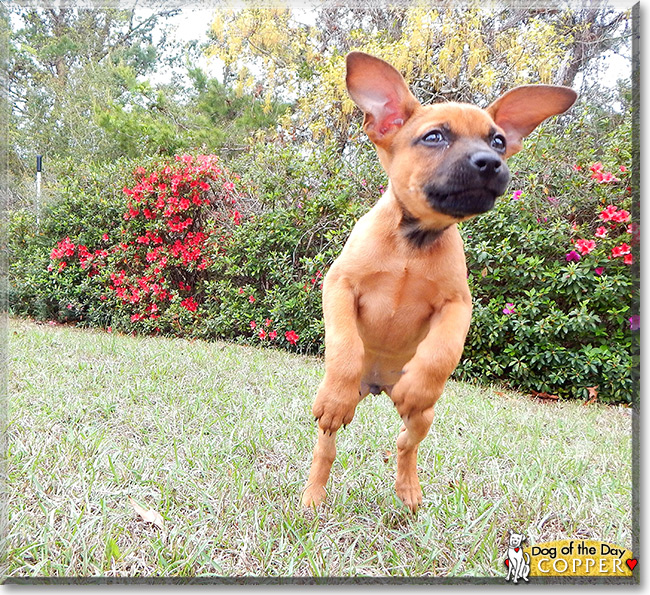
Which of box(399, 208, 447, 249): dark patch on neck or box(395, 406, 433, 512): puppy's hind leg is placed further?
box(395, 406, 433, 512): puppy's hind leg

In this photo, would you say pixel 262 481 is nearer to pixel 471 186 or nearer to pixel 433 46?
pixel 471 186

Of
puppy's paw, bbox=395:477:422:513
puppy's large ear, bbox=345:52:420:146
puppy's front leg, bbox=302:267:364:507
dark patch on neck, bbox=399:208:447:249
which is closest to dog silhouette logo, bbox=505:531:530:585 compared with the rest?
puppy's paw, bbox=395:477:422:513

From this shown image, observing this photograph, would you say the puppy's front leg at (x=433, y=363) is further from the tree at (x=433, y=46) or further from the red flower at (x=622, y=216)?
the tree at (x=433, y=46)

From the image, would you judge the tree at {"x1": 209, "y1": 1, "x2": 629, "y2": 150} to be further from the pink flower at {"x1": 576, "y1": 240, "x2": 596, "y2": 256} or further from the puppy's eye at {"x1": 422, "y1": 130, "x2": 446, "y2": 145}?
the puppy's eye at {"x1": 422, "y1": 130, "x2": 446, "y2": 145}

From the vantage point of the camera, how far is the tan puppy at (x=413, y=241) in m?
1.09

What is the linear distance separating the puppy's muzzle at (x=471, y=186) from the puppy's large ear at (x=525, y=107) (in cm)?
24

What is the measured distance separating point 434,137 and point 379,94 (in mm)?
195

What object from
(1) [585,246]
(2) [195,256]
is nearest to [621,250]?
(1) [585,246]

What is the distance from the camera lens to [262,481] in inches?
72.5

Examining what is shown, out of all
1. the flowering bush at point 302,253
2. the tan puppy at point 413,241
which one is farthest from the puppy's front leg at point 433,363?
the flowering bush at point 302,253

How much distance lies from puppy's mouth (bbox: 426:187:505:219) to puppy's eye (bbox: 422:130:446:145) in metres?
0.12

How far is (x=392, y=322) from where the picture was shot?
1288 millimetres

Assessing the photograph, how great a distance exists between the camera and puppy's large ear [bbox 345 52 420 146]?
3.91 feet

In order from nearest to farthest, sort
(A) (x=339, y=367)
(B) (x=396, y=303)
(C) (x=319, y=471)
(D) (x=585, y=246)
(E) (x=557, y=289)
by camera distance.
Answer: (A) (x=339, y=367) < (B) (x=396, y=303) < (C) (x=319, y=471) < (D) (x=585, y=246) < (E) (x=557, y=289)
